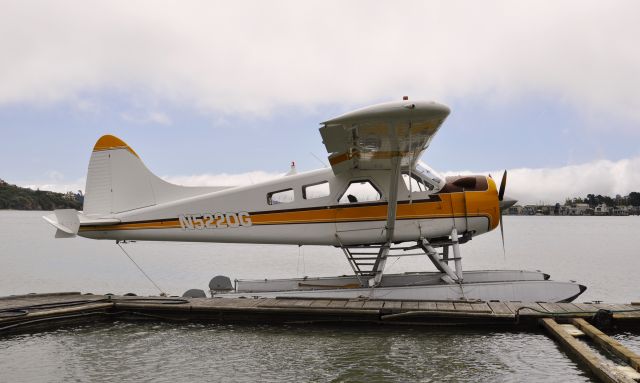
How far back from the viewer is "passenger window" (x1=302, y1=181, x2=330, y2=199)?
31.8 feet

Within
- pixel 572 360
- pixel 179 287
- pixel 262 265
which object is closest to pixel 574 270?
pixel 262 265

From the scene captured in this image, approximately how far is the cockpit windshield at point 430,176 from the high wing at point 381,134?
20 centimetres

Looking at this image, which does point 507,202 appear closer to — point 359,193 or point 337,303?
point 359,193

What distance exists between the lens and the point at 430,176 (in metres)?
9.62

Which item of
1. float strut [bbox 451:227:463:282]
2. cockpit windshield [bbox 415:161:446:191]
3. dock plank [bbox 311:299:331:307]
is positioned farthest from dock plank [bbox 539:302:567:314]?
dock plank [bbox 311:299:331:307]

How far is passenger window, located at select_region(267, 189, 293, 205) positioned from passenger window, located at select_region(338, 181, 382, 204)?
2.71 feet

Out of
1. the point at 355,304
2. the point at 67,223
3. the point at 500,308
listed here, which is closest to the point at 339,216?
the point at 355,304

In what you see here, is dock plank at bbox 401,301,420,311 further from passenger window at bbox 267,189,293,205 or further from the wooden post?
passenger window at bbox 267,189,293,205

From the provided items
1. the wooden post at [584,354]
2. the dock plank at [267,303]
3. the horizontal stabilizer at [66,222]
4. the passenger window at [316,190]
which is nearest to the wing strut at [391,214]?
the passenger window at [316,190]

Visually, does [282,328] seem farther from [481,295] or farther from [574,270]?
[574,270]

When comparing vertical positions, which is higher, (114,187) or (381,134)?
(381,134)

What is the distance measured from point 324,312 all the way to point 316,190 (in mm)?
2378

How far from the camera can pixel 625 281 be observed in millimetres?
19859

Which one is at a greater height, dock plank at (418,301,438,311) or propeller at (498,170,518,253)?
propeller at (498,170,518,253)
